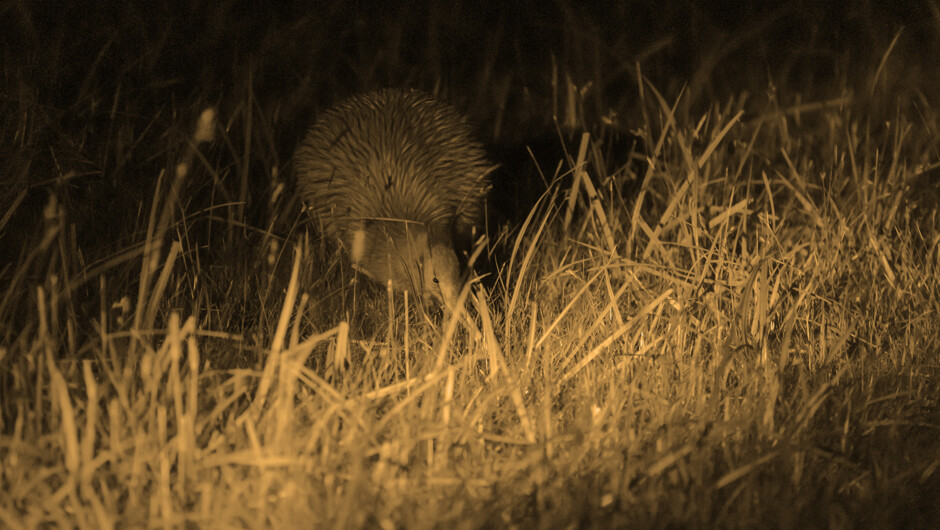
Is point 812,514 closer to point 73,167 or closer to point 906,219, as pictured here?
point 906,219

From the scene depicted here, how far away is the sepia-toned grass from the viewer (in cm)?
188

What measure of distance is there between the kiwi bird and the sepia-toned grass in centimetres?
17

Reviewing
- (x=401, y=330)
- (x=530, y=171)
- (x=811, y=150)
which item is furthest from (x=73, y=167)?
(x=811, y=150)

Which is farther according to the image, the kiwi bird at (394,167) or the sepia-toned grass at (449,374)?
the kiwi bird at (394,167)

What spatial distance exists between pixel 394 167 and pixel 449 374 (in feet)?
5.72

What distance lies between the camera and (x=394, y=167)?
12.4ft

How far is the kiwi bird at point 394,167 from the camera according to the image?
3.59 m

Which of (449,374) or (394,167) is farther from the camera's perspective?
(394,167)

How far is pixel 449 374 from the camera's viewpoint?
2.16 metres

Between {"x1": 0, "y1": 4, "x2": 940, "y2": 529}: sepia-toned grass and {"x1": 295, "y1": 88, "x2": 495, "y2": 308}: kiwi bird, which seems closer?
{"x1": 0, "y1": 4, "x2": 940, "y2": 529}: sepia-toned grass

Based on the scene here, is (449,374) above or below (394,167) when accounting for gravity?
below

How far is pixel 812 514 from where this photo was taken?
198 cm

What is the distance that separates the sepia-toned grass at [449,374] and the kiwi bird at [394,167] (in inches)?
6.9

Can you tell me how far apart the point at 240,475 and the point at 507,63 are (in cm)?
424
